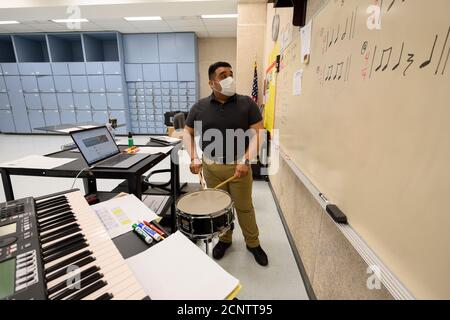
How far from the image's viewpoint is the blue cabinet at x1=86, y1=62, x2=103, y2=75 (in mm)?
5789

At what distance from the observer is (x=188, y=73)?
5.90 metres

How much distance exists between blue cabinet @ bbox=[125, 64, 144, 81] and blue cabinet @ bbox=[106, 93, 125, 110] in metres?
0.53

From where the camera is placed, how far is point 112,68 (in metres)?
5.79

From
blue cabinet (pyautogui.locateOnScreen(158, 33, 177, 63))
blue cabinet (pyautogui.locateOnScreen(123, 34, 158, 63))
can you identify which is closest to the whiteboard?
blue cabinet (pyautogui.locateOnScreen(158, 33, 177, 63))

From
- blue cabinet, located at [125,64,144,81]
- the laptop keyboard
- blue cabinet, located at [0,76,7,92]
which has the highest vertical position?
blue cabinet, located at [125,64,144,81]

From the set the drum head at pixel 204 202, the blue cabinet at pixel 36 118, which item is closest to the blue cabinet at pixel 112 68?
the blue cabinet at pixel 36 118

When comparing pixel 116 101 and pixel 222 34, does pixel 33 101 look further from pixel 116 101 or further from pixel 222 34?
pixel 222 34

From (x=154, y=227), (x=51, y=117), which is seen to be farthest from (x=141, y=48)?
(x=154, y=227)

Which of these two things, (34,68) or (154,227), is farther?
(34,68)

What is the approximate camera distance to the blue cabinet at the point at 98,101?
6039 millimetres

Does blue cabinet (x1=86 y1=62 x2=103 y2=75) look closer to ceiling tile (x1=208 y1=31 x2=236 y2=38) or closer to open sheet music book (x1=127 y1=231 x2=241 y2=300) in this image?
ceiling tile (x1=208 y1=31 x2=236 y2=38)

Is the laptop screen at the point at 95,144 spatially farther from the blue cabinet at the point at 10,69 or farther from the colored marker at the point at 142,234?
the blue cabinet at the point at 10,69

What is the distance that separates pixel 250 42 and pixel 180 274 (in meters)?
4.10

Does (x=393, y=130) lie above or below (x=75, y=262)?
above
